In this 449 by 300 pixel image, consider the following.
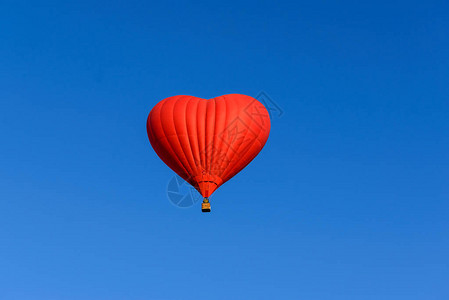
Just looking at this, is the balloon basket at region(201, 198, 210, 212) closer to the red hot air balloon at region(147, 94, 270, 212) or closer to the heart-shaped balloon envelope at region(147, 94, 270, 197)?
the red hot air balloon at region(147, 94, 270, 212)

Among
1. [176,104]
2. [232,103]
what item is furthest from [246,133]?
[176,104]

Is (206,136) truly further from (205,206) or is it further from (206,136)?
(205,206)

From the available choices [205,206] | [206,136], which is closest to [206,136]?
[206,136]

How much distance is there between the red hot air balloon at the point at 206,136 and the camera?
36.5 meters

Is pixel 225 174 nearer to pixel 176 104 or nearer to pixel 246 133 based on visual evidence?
pixel 246 133

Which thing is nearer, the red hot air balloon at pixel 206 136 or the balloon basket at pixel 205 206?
the balloon basket at pixel 205 206

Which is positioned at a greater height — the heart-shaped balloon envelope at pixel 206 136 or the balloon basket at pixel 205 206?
the heart-shaped balloon envelope at pixel 206 136

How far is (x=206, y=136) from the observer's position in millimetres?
36531

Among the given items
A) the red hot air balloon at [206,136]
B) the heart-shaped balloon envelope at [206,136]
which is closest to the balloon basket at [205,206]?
the red hot air balloon at [206,136]

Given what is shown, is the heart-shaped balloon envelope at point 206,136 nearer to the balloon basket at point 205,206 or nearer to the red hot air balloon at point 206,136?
the red hot air balloon at point 206,136

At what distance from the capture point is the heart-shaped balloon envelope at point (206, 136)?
3647 cm

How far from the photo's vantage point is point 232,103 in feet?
124

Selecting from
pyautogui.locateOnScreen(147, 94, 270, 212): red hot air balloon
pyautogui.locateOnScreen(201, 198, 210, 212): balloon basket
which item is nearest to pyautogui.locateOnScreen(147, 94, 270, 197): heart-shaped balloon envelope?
pyautogui.locateOnScreen(147, 94, 270, 212): red hot air balloon

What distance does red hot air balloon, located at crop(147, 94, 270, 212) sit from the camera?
120 feet
